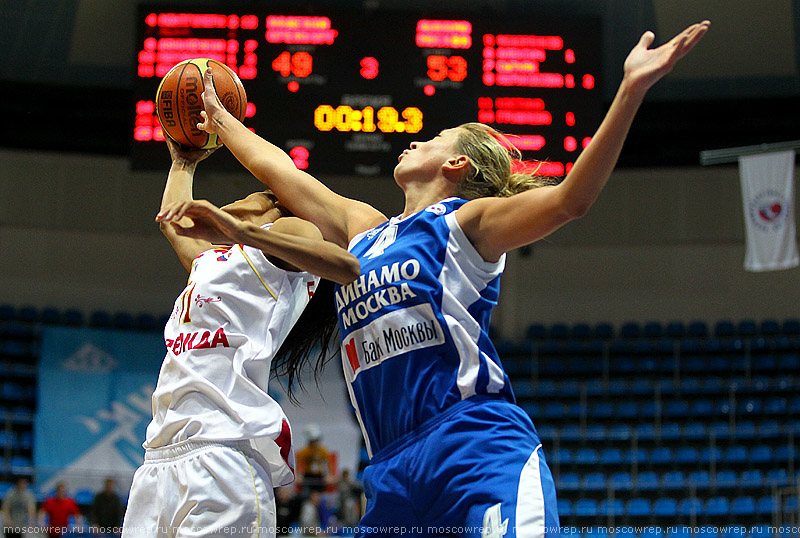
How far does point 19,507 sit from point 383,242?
27.3ft

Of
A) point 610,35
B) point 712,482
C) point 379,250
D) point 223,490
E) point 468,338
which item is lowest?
point 712,482

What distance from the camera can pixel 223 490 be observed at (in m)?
2.62

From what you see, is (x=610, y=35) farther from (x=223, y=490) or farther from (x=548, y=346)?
(x=223, y=490)

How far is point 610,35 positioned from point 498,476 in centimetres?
1100

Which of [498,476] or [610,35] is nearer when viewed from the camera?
[498,476]

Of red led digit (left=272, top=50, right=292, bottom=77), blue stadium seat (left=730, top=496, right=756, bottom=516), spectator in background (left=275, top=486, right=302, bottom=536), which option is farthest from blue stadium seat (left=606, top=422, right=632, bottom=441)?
red led digit (left=272, top=50, right=292, bottom=77)

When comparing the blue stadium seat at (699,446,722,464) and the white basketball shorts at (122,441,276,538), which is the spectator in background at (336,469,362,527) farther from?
the white basketball shorts at (122,441,276,538)

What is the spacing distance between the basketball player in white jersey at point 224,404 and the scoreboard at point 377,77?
5.26 meters

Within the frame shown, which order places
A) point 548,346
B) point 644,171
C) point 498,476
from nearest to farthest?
point 498,476 < point 548,346 < point 644,171

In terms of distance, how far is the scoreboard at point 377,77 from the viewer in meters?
8.17

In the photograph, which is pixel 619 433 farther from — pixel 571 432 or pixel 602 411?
pixel 571 432

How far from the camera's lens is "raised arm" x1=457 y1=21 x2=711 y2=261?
6.51ft

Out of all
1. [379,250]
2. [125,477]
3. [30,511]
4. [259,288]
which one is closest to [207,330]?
[259,288]

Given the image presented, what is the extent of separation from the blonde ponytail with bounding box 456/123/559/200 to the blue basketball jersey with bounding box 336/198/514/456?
0.68 feet
